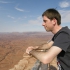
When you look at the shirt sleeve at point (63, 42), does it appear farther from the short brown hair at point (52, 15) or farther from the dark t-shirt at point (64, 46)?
the short brown hair at point (52, 15)

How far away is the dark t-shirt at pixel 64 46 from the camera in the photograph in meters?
2.23

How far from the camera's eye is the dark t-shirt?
223cm

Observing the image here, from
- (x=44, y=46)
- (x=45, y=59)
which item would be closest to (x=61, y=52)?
(x=45, y=59)

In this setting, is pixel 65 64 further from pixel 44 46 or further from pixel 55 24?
pixel 44 46

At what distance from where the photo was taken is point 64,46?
7.30 ft

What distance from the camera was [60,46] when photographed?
7.24ft

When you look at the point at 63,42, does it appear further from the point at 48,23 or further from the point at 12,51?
the point at 12,51

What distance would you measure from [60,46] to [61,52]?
151mm

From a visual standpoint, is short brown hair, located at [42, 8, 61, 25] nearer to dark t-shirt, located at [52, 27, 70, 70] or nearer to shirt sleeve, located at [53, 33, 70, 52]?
dark t-shirt, located at [52, 27, 70, 70]

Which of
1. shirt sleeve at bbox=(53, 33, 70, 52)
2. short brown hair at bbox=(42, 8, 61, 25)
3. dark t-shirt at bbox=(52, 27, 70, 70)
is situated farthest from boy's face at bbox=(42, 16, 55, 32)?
shirt sleeve at bbox=(53, 33, 70, 52)

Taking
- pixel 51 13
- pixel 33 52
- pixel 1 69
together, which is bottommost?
pixel 1 69

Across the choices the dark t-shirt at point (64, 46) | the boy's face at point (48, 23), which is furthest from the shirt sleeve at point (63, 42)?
the boy's face at point (48, 23)

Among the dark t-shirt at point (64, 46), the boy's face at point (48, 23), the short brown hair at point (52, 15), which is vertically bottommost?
the dark t-shirt at point (64, 46)

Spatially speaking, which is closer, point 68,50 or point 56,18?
point 68,50
